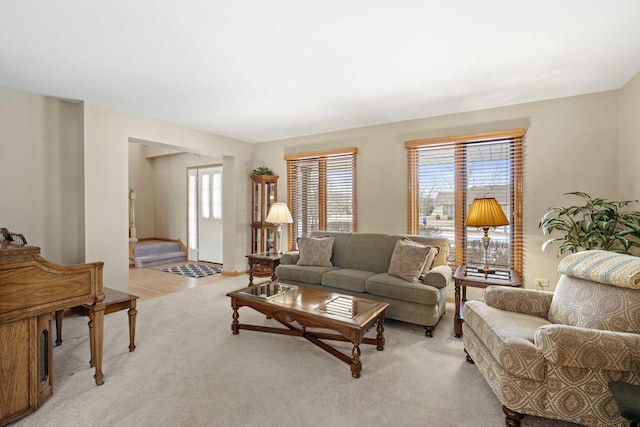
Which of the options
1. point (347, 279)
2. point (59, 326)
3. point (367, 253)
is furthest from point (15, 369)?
point (367, 253)

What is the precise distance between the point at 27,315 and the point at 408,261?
3.05m

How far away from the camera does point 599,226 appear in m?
2.84

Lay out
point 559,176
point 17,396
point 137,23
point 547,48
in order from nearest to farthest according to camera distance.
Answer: point 17,396 < point 137,23 < point 547,48 < point 559,176

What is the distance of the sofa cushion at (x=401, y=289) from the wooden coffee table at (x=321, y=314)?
17.2 inches

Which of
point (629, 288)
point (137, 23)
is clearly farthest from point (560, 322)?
point (137, 23)

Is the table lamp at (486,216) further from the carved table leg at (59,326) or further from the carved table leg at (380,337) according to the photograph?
the carved table leg at (59,326)

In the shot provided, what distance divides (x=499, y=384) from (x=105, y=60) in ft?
12.3

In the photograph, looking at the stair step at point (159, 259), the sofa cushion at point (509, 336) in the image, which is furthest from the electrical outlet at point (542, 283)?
the stair step at point (159, 259)

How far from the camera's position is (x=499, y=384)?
1.75 metres

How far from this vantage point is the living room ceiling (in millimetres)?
1938

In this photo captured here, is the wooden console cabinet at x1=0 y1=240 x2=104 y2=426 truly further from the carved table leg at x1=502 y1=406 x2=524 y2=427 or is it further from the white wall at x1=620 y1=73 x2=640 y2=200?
the white wall at x1=620 y1=73 x2=640 y2=200

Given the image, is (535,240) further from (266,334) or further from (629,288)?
(266,334)

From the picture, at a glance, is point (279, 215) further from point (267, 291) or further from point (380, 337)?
point (380, 337)

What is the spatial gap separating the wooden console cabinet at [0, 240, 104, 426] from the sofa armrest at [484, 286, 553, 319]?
9.67 feet
